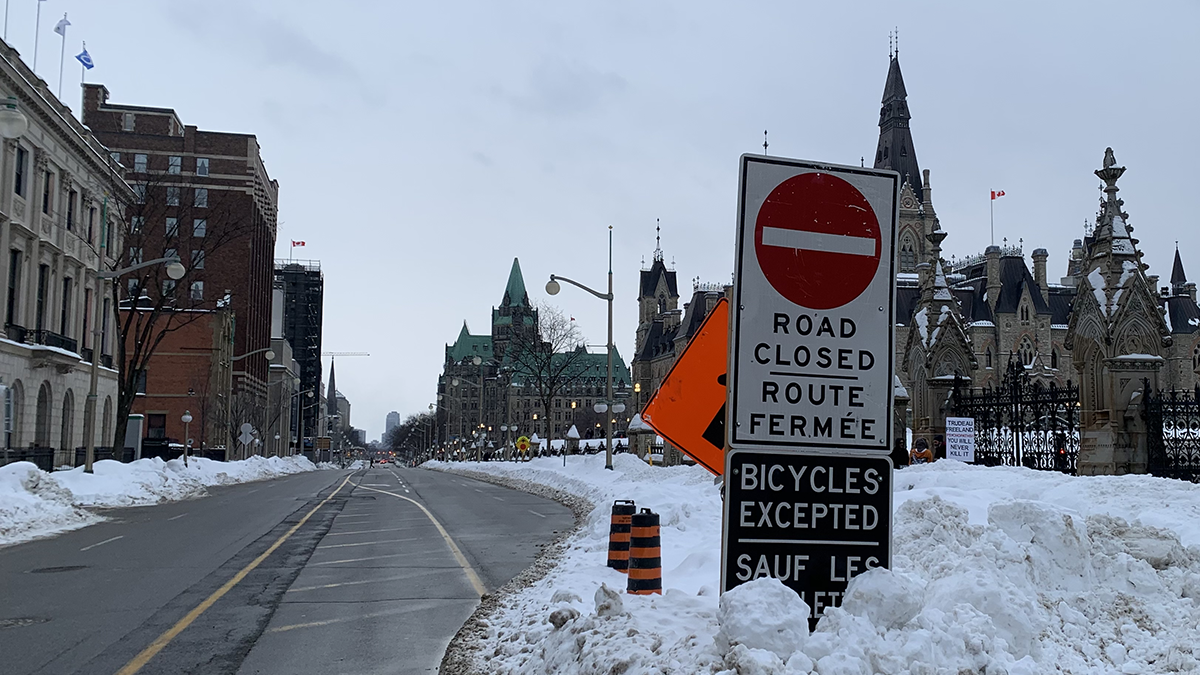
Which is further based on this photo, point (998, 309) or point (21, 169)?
point (998, 309)

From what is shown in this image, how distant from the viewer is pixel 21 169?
40.8 m

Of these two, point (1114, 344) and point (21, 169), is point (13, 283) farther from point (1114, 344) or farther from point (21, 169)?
point (1114, 344)

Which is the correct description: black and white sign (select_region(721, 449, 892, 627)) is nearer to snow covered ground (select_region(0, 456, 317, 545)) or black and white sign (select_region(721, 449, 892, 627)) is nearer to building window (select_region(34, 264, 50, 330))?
snow covered ground (select_region(0, 456, 317, 545))

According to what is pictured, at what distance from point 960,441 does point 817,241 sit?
63.3 ft

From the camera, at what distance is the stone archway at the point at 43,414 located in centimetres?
4309

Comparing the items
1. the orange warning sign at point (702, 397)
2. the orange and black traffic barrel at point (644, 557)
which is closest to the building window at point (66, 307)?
the orange and black traffic barrel at point (644, 557)

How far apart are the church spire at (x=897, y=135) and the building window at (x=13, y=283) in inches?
3753

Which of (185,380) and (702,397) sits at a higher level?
(185,380)

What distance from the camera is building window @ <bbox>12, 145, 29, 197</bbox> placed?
40.4 meters

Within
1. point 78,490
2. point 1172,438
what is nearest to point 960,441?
point 1172,438

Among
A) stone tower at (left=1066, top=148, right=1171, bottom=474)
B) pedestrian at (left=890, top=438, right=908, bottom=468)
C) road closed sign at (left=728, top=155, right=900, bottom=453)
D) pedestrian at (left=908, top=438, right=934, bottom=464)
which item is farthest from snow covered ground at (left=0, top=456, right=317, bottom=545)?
stone tower at (left=1066, top=148, right=1171, bottom=474)

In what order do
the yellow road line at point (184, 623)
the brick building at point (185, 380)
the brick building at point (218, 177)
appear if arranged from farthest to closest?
the brick building at point (218, 177) → the brick building at point (185, 380) → the yellow road line at point (184, 623)

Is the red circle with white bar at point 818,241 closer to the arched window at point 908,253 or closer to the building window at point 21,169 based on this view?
the building window at point 21,169

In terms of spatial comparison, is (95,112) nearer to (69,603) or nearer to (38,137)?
(38,137)
